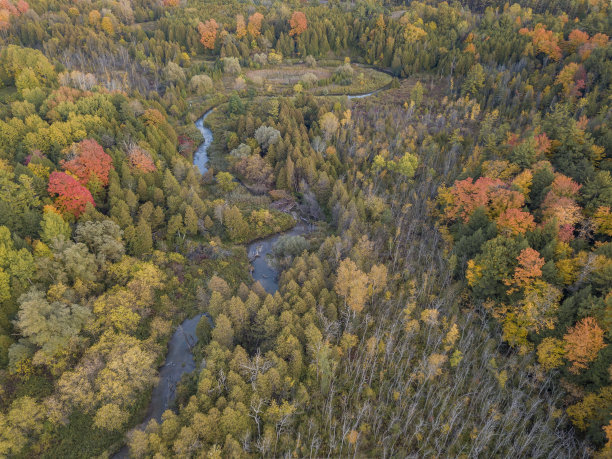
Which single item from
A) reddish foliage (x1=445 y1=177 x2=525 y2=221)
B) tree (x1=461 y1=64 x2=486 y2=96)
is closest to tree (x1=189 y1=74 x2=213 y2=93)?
tree (x1=461 y1=64 x2=486 y2=96)

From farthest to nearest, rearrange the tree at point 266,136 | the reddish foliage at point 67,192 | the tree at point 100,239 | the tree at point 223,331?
the tree at point 266,136, the reddish foliage at point 67,192, the tree at point 100,239, the tree at point 223,331

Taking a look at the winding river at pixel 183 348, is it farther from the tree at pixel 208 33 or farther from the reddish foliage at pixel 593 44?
the tree at pixel 208 33

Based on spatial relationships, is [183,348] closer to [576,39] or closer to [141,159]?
[141,159]

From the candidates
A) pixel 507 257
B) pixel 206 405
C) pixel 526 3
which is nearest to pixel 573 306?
pixel 507 257

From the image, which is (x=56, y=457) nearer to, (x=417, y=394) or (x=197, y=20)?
(x=417, y=394)

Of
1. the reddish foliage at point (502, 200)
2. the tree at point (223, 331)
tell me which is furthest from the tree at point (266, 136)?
the tree at point (223, 331)

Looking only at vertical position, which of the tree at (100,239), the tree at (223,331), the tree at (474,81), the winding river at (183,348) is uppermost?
the tree at (474,81)

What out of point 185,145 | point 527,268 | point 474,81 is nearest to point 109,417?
point 527,268

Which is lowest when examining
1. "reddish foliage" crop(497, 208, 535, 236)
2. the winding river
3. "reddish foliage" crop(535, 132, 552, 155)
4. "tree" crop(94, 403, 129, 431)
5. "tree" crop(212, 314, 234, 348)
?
the winding river

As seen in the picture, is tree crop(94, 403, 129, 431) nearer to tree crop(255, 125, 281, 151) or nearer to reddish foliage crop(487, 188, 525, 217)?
reddish foliage crop(487, 188, 525, 217)
